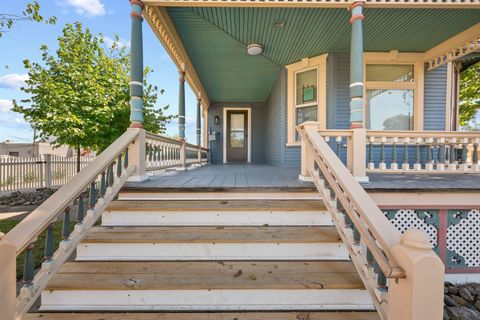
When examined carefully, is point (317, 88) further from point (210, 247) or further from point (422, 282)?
point (422, 282)

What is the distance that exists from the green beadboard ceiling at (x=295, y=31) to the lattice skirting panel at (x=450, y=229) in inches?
128

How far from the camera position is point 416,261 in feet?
3.34

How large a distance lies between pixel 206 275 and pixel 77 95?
7.27 metres

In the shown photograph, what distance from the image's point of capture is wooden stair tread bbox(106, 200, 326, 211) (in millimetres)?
2154

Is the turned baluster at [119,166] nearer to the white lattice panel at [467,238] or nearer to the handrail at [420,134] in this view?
the handrail at [420,134]

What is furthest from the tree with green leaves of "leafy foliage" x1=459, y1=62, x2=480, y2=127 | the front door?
"leafy foliage" x1=459, y1=62, x2=480, y2=127

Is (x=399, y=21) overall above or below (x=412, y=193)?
above

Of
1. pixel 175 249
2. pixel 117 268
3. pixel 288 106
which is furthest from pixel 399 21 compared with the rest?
pixel 117 268

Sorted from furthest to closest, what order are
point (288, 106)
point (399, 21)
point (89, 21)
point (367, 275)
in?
point (89, 21) < point (288, 106) < point (399, 21) < point (367, 275)

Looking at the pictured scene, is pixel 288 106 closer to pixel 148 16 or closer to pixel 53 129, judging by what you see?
pixel 148 16

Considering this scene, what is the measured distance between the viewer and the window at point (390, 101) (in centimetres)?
489

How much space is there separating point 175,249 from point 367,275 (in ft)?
4.68

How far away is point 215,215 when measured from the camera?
2.16 metres

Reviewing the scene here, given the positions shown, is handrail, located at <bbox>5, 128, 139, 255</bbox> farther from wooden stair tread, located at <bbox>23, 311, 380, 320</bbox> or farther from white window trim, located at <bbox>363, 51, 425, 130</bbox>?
white window trim, located at <bbox>363, 51, 425, 130</bbox>
